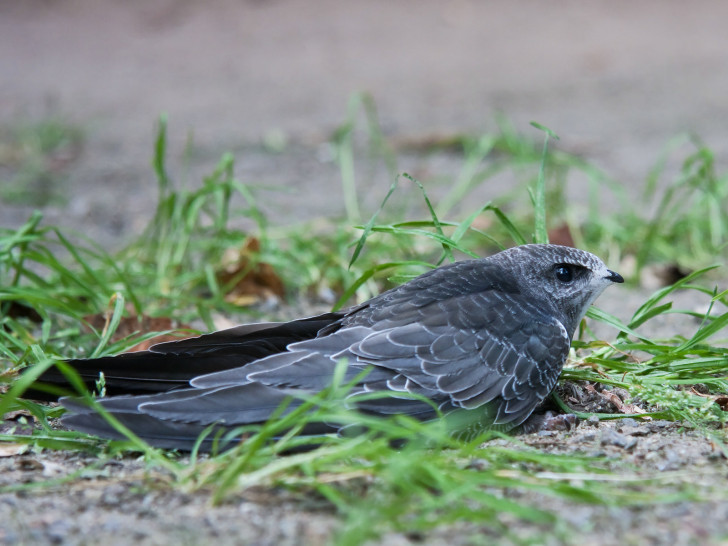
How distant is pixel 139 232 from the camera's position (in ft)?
19.3

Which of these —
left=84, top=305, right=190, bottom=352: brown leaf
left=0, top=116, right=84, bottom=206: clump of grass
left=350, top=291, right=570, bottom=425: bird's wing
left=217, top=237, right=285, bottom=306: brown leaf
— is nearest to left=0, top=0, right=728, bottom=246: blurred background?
left=0, top=116, right=84, bottom=206: clump of grass

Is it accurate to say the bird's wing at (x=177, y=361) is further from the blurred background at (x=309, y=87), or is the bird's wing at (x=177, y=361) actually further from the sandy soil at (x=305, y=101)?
the blurred background at (x=309, y=87)

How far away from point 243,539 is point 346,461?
44 cm

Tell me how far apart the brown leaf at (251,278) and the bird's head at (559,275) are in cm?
169

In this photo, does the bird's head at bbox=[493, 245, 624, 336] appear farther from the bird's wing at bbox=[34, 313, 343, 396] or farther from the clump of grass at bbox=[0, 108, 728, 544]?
the bird's wing at bbox=[34, 313, 343, 396]

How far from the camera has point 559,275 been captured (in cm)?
310

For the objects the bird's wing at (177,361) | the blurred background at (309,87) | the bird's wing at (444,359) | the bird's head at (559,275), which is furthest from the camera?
the blurred background at (309,87)

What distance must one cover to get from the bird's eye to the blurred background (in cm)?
313

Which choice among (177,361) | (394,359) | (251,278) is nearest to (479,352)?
(394,359)

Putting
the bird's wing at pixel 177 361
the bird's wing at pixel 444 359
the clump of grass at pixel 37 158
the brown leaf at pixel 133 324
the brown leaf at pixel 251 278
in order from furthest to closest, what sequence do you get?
the clump of grass at pixel 37 158
the brown leaf at pixel 251 278
the brown leaf at pixel 133 324
the bird's wing at pixel 177 361
the bird's wing at pixel 444 359

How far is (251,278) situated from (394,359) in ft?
6.61

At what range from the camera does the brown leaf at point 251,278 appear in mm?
4484

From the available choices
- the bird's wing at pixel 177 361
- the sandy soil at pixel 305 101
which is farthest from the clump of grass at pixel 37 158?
the bird's wing at pixel 177 361

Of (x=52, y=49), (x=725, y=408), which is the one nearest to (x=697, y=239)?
(x=725, y=408)
